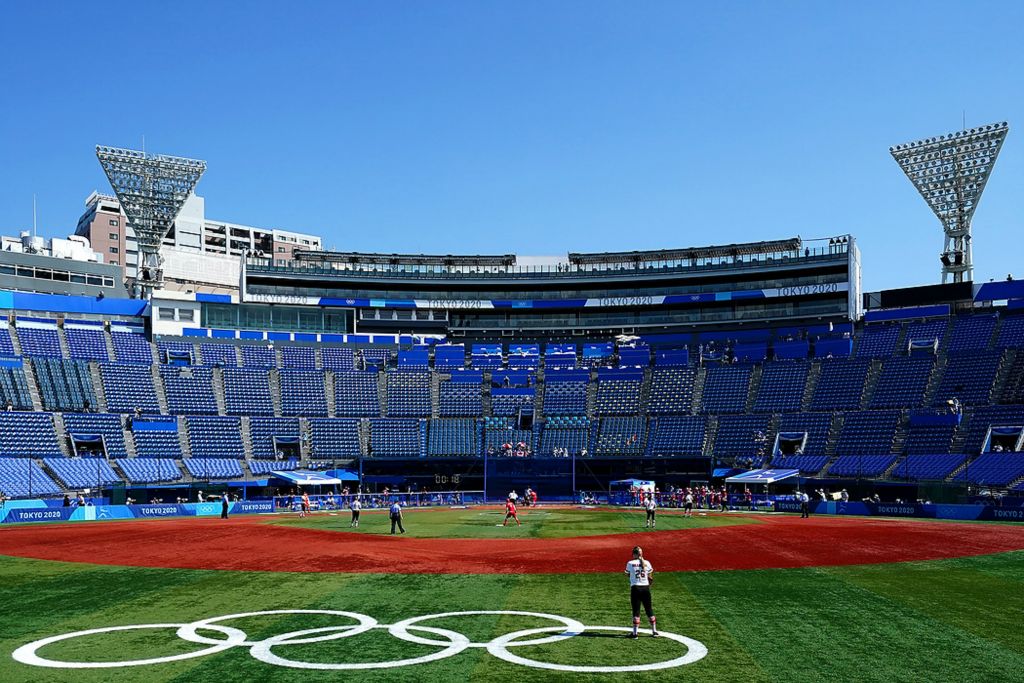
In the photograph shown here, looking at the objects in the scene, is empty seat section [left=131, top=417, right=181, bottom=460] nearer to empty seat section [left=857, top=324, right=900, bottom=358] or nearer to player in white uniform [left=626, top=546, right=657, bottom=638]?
player in white uniform [left=626, top=546, right=657, bottom=638]

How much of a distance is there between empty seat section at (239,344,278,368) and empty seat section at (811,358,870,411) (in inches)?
2383

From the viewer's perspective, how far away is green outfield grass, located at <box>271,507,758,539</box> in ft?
144

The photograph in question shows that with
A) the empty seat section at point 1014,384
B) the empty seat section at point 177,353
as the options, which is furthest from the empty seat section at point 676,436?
the empty seat section at point 177,353

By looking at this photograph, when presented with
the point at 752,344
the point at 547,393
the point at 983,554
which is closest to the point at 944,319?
the point at 752,344

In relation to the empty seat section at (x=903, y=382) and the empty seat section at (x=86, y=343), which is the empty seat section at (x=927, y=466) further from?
the empty seat section at (x=86, y=343)

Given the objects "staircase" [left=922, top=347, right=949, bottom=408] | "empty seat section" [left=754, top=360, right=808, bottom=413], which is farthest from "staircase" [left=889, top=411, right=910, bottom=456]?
"empty seat section" [left=754, top=360, right=808, bottom=413]

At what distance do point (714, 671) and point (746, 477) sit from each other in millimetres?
58981

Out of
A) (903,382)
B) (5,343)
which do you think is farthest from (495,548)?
(5,343)

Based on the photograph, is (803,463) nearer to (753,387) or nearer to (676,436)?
(676,436)

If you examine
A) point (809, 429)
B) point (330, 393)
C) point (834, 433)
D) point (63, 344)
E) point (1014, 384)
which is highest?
point (63, 344)

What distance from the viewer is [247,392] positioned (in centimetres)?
8956

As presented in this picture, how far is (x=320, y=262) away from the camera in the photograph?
110750 mm

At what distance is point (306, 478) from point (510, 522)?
1144 inches

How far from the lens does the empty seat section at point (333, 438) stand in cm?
8450
